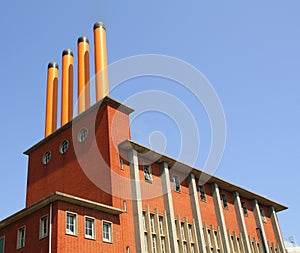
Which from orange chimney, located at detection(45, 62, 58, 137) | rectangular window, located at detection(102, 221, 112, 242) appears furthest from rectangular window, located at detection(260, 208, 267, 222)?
orange chimney, located at detection(45, 62, 58, 137)

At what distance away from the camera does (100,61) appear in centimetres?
3712

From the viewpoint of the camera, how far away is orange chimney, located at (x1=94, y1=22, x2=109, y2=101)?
35.0 metres

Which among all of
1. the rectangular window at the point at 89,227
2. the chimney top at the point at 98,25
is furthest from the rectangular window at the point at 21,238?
the chimney top at the point at 98,25

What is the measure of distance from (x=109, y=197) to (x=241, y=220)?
56.3 feet

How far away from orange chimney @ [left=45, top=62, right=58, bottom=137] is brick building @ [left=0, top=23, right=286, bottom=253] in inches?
5.0

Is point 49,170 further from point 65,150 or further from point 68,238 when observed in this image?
point 68,238

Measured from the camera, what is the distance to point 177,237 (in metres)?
29.8

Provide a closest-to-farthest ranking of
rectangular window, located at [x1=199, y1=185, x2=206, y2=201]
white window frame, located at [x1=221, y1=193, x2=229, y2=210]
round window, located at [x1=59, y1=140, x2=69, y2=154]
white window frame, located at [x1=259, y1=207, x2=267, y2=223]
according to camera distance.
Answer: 1. round window, located at [x1=59, y1=140, x2=69, y2=154]
2. rectangular window, located at [x1=199, y1=185, x2=206, y2=201]
3. white window frame, located at [x1=221, y1=193, x2=229, y2=210]
4. white window frame, located at [x1=259, y1=207, x2=267, y2=223]

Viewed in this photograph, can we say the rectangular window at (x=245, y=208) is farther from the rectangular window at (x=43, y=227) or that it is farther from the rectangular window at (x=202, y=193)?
the rectangular window at (x=43, y=227)

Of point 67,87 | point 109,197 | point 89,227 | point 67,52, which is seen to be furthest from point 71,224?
point 67,52

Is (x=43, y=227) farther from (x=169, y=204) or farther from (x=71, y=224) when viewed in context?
(x=169, y=204)

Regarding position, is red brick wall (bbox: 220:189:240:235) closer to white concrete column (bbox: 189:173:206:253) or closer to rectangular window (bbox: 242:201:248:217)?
rectangular window (bbox: 242:201:248:217)

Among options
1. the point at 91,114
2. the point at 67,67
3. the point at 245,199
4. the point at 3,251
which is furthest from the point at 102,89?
the point at 245,199

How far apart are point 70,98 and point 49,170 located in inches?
381
